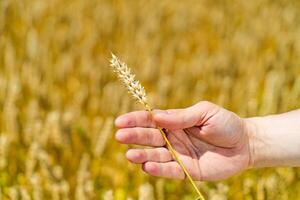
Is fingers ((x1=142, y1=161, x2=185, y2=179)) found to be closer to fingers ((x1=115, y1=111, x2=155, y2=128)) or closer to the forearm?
fingers ((x1=115, y1=111, x2=155, y2=128))

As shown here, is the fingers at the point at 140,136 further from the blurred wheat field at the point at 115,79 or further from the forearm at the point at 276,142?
the forearm at the point at 276,142

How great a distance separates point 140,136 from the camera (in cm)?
125

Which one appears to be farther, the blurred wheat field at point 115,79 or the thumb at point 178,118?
the blurred wheat field at point 115,79

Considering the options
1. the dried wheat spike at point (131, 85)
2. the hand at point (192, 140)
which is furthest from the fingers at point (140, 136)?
the dried wheat spike at point (131, 85)

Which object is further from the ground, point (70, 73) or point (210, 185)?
point (70, 73)

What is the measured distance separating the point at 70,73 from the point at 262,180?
0.86 metres

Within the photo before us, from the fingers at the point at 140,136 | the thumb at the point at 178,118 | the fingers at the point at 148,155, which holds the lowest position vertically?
the fingers at the point at 148,155

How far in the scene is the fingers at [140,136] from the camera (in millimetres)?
1206

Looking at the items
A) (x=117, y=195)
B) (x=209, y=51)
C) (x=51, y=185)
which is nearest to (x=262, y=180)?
(x=117, y=195)

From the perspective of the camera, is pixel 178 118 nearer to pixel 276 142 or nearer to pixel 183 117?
pixel 183 117

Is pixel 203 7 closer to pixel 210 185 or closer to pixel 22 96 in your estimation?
pixel 22 96

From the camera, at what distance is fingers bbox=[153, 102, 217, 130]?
122cm

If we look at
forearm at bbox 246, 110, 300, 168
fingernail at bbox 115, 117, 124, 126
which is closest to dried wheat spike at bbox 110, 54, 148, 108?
fingernail at bbox 115, 117, 124, 126

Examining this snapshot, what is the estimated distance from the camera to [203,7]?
2961 mm
